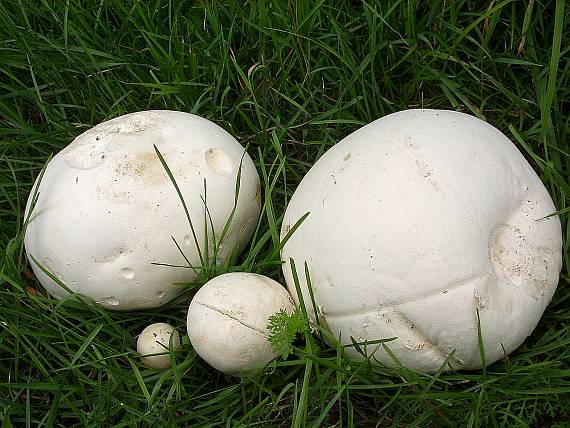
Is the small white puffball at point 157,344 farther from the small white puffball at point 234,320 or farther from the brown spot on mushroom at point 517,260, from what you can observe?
the brown spot on mushroom at point 517,260

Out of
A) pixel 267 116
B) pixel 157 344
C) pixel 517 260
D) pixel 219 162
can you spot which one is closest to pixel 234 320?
pixel 157 344

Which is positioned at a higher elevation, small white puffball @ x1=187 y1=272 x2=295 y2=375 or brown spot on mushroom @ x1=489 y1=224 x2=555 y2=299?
brown spot on mushroom @ x1=489 y1=224 x2=555 y2=299

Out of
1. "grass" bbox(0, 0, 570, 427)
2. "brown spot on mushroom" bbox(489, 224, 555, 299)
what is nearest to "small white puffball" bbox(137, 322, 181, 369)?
"grass" bbox(0, 0, 570, 427)

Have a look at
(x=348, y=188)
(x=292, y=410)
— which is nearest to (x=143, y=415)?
(x=292, y=410)

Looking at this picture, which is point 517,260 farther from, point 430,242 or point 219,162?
point 219,162

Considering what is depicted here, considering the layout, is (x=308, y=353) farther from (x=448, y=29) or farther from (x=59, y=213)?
(x=448, y=29)

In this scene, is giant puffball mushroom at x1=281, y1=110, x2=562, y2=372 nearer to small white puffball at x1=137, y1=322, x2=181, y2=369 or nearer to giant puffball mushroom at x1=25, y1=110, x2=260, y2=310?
giant puffball mushroom at x1=25, y1=110, x2=260, y2=310
